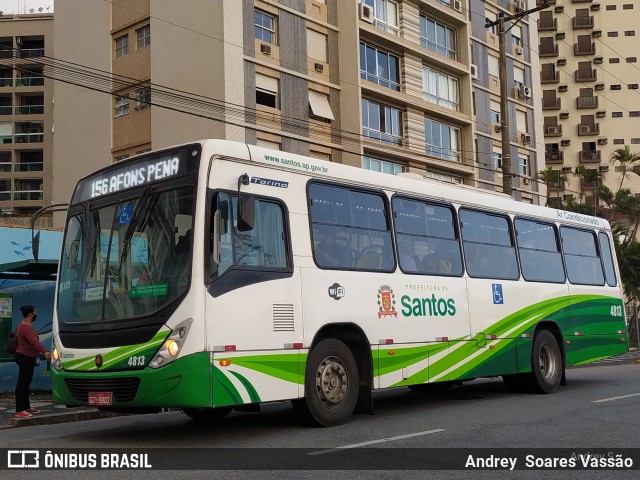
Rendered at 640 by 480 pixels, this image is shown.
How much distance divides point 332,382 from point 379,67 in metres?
27.4

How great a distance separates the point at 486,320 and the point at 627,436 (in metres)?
4.10

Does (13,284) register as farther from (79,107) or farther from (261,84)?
(79,107)

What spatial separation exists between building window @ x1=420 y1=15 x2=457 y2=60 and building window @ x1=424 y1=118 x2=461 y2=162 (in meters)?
3.70

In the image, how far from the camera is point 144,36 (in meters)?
31.2

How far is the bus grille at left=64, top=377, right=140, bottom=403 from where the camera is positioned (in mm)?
8609

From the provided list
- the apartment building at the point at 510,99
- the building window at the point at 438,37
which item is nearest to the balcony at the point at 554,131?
the apartment building at the point at 510,99

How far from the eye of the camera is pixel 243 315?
29.2 ft

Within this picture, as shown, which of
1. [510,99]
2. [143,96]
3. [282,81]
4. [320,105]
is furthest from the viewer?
[510,99]

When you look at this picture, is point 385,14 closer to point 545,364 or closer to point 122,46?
point 122,46


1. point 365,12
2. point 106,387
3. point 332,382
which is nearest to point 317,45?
point 365,12

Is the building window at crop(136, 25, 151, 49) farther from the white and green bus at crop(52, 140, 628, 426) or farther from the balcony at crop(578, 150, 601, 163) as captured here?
the balcony at crop(578, 150, 601, 163)

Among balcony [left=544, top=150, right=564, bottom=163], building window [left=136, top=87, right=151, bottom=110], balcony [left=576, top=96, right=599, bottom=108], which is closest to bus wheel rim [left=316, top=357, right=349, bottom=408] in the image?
building window [left=136, top=87, right=151, bottom=110]

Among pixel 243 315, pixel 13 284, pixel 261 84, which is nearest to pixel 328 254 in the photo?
pixel 243 315

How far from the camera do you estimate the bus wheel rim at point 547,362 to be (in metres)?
14.4
